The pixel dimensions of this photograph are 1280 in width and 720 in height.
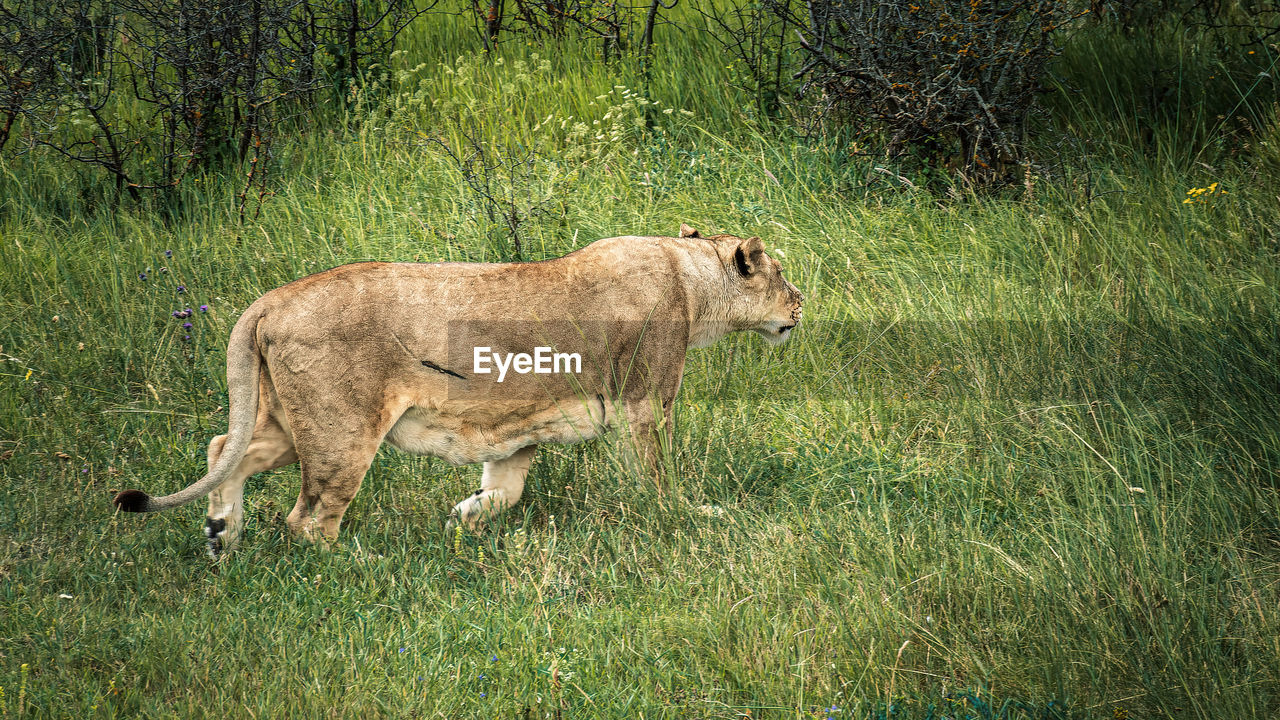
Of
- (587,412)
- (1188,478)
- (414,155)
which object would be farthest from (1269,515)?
(414,155)

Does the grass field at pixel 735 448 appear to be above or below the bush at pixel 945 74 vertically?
below

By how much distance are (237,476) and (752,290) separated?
2449mm

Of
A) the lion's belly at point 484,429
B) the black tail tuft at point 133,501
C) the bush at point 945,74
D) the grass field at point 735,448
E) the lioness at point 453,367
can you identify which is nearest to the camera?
the grass field at point 735,448

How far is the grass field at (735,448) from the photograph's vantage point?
342 cm

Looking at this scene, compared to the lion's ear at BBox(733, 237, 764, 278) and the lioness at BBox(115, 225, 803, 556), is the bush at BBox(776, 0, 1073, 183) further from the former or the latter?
the lioness at BBox(115, 225, 803, 556)

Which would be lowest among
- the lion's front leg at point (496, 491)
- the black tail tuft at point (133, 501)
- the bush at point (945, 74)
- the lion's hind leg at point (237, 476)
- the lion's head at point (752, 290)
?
the lion's front leg at point (496, 491)

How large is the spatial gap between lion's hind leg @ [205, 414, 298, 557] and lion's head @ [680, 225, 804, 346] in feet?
6.35

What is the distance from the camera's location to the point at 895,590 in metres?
3.72

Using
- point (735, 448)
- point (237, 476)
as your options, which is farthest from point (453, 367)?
point (735, 448)

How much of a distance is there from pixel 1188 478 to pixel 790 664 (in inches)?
74.1

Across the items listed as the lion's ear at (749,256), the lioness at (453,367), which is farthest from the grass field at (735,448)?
the lion's ear at (749,256)

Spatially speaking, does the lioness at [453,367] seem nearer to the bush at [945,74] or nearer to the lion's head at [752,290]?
the lion's head at [752,290]

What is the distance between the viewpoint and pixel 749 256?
5.19m

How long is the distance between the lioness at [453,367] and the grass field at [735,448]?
0.28m
